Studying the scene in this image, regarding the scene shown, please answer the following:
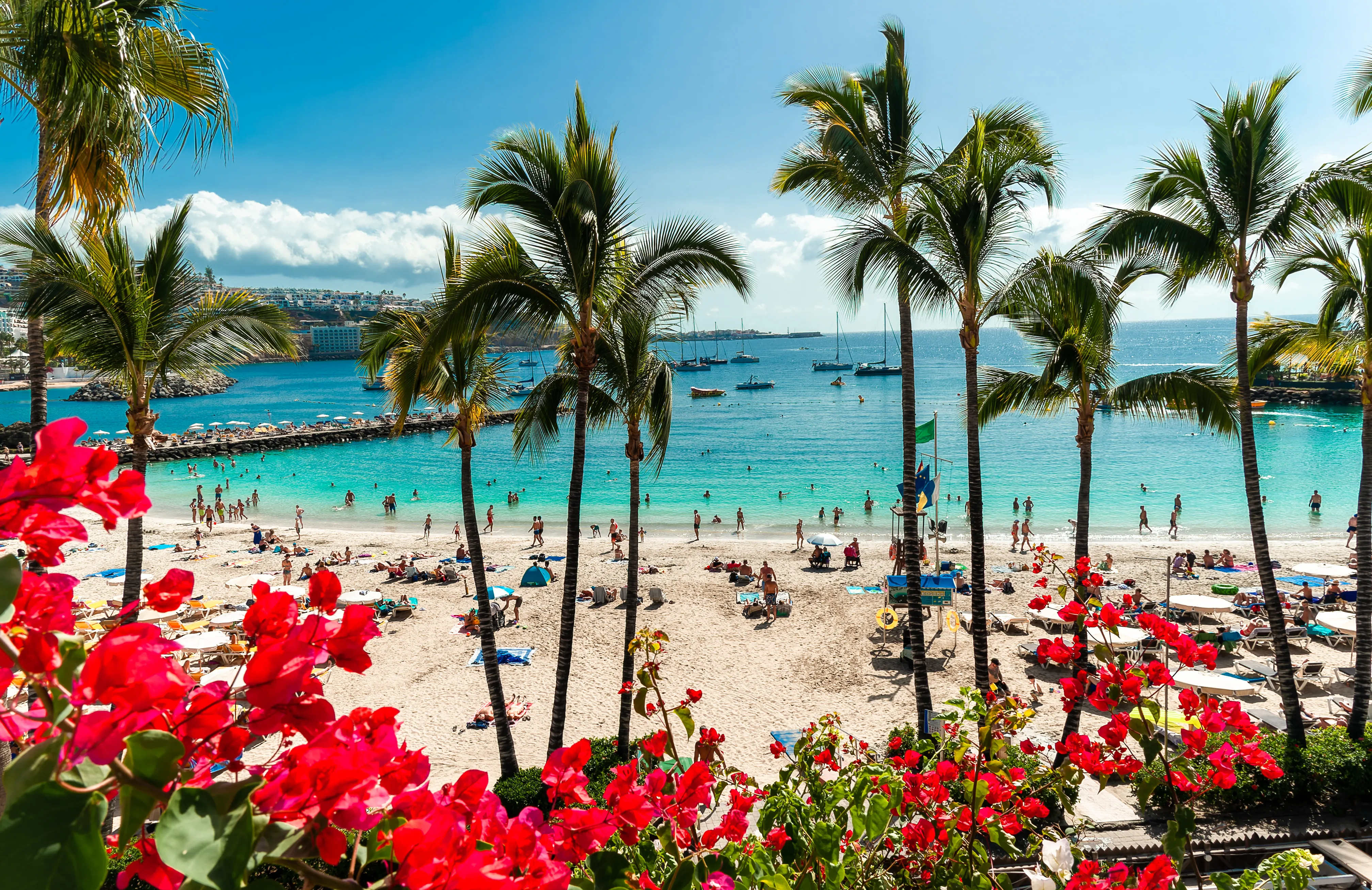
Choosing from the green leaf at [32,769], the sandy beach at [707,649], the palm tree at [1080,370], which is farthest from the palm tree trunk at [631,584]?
the green leaf at [32,769]

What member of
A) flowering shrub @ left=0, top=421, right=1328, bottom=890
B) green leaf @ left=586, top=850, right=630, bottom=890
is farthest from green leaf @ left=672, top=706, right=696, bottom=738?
green leaf @ left=586, top=850, right=630, bottom=890

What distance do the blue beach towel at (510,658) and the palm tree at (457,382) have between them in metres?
6.79

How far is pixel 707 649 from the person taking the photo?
19219 millimetres

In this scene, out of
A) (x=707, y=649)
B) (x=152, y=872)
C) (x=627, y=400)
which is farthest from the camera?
(x=707, y=649)

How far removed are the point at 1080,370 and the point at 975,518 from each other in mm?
2653

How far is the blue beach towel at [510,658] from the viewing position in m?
18.4

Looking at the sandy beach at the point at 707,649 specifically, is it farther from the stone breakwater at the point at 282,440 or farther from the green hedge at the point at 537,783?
the stone breakwater at the point at 282,440

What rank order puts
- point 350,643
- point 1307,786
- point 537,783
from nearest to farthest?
point 350,643 → point 1307,786 → point 537,783

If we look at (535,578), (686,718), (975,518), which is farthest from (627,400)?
(535,578)

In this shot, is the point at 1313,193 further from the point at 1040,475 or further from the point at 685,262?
the point at 1040,475

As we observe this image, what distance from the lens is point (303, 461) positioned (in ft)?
205

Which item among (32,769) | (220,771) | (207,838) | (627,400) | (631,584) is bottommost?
(631,584)

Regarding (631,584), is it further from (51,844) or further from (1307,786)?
(51,844)

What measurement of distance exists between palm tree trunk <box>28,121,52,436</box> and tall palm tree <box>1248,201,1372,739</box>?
13886 mm
